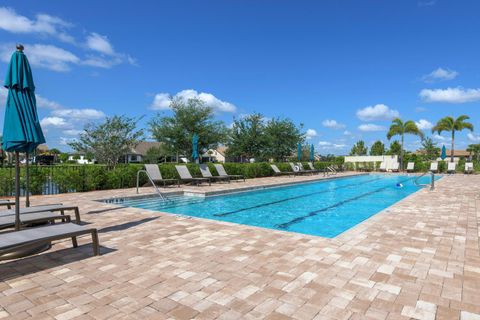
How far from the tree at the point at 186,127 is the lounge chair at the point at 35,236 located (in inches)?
970

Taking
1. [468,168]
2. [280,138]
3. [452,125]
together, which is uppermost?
[452,125]

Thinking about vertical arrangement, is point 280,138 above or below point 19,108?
above

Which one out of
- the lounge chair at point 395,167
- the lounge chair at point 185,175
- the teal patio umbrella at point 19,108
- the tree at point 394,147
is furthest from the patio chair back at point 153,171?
the tree at point 394,147

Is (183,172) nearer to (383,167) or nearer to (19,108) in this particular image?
(19,108)

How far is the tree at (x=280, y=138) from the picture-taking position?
3120 centimetres

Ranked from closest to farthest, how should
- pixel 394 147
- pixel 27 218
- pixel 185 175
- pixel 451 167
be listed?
pixel 27 218
pixel 185 175
pixel 451 167
pixel 394 147

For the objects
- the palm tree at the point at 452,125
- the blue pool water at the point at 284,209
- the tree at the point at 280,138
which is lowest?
the blue pool water at the point at 284,209

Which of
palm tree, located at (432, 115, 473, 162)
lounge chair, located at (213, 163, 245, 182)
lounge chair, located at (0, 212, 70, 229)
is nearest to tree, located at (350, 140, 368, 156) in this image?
palm tree, located at (432, 115, 473, 162)

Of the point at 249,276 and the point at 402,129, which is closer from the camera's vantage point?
the point at 249,276

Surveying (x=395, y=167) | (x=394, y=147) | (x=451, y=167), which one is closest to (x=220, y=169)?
(x=395, y=167)

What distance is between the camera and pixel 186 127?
29016 millimetres

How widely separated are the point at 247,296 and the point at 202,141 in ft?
86.8

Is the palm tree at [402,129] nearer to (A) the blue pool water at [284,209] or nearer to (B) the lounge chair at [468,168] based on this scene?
(B) the lounge chair at [468,168]

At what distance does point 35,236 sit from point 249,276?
261 centimetres
